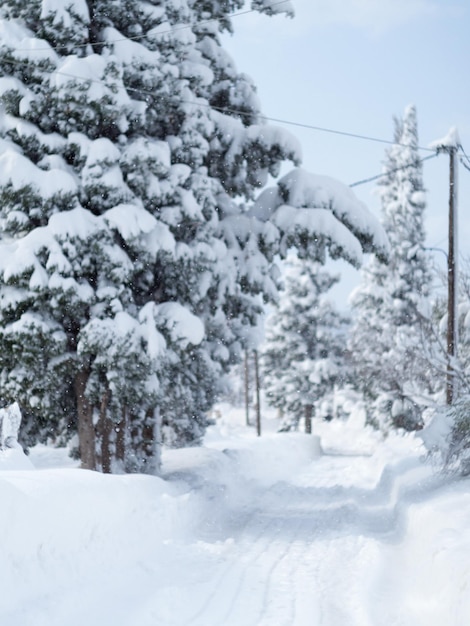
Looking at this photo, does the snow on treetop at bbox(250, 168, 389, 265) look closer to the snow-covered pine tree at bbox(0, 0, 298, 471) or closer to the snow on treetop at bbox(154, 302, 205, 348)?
the snow-covered pine tree at bbox(0, 0, 298, 471)

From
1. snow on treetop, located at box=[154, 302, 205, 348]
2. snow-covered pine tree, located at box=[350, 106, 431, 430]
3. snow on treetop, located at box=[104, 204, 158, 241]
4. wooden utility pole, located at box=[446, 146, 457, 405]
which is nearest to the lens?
snow on treetop, located at box=[104, 204, 158, 241]

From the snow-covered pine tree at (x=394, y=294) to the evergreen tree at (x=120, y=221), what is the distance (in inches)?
704

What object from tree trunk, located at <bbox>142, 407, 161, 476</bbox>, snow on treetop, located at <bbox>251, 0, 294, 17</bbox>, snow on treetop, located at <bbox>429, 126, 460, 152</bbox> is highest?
snow on treetop, located at <bbox>251, 0, 294, 17</bbox>

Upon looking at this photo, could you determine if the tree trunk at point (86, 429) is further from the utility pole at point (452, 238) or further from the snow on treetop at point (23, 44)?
the utility pole at point (452, 238)

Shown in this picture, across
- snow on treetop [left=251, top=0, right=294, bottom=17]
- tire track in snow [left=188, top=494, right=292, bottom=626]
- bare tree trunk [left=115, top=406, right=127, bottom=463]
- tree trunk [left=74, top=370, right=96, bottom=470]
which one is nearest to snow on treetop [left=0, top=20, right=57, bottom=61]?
tree trunk [left=74, top=370, right=96, bottom=470]

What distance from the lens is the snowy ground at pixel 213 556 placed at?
6227 mm

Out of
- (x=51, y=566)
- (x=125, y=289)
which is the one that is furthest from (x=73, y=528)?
(x=125, y=289)

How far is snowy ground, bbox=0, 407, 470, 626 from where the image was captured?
6227 mm

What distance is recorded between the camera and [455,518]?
863 centimetres

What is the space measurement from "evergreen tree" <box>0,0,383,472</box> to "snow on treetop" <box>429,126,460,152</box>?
19.2ft

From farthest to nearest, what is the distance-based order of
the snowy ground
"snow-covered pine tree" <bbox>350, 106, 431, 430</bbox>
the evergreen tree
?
"snow-covered pine tree" <bbox>350, 106, 431, 430</bbox> → the evergreen tree → the snowy ground

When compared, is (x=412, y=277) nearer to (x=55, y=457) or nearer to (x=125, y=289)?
(x=55, y=457)

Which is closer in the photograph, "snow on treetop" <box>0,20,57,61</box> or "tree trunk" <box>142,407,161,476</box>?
"snow on treetop" <box>0,20,57,61</box>

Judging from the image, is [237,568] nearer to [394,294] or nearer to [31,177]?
[31,177]
